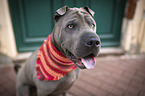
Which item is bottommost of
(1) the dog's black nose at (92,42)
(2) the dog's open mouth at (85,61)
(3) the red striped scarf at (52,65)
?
(3) the red striped scarf at (52,65)

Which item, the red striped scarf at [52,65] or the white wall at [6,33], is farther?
the white wall at [6,33]

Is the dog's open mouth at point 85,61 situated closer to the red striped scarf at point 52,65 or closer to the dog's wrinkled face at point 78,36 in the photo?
the dog's wrinkled face at point 78,36

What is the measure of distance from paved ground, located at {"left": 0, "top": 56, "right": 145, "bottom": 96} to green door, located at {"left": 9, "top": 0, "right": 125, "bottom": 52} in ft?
2.44

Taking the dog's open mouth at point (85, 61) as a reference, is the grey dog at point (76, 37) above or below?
above

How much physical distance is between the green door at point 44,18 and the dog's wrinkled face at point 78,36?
1657 millimetres

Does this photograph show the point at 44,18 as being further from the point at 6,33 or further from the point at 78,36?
the point at 78,36

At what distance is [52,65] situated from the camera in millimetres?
1702

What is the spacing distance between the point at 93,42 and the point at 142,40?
318 centimetres

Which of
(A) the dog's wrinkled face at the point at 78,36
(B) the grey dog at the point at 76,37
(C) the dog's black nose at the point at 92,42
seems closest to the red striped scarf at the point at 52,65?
(B) the grey dog at the point at 76,37

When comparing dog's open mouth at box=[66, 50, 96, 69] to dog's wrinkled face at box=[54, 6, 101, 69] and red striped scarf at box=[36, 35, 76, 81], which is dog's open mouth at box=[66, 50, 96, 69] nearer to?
dog's wrinkled face at box=[54, 6, 101, 69]

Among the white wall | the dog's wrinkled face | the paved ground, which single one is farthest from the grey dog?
the white wall

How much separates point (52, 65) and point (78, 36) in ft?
2.07

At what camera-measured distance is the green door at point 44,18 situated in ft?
10.6

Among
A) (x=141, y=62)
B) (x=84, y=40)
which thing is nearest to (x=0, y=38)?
(x=84, y=40)
